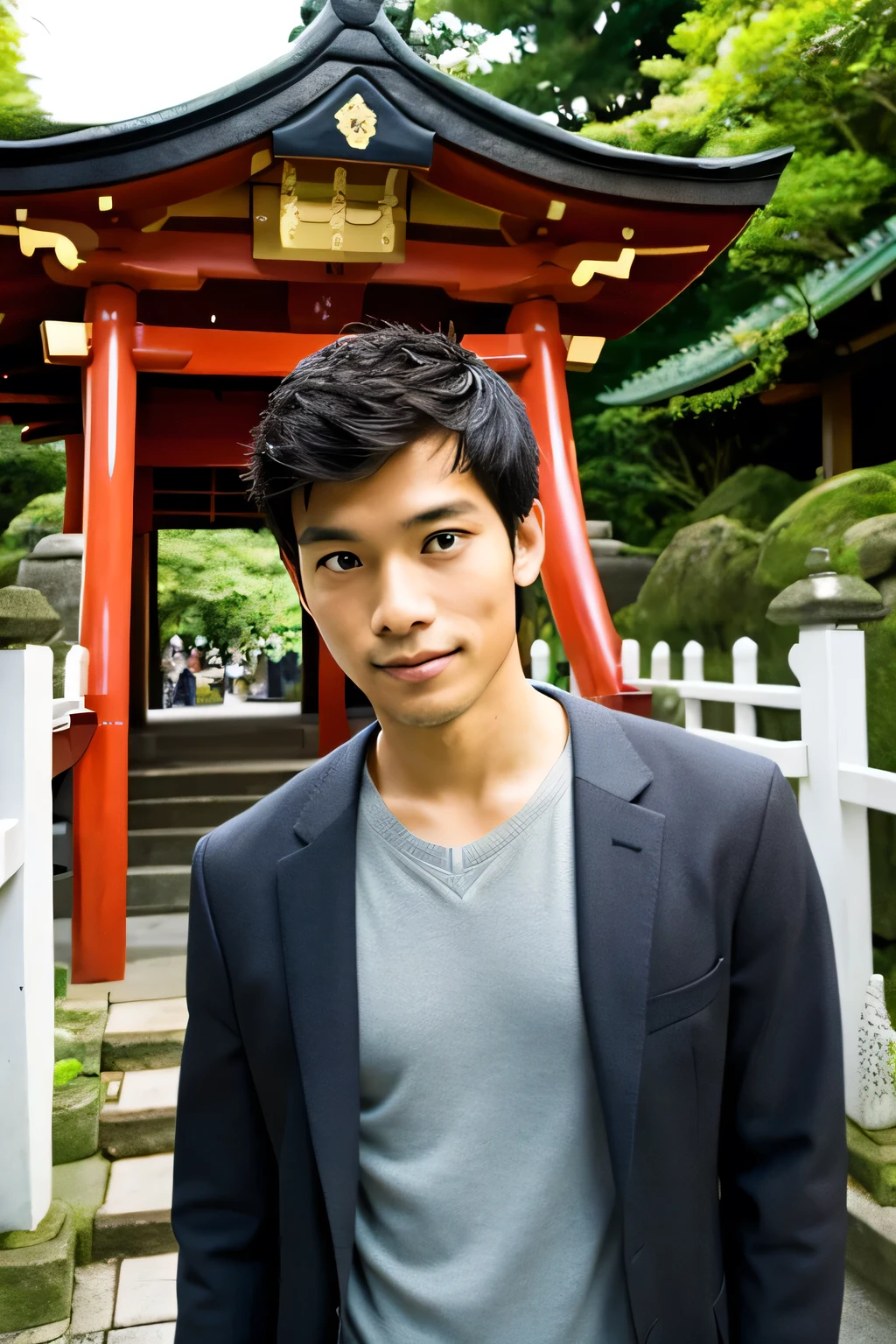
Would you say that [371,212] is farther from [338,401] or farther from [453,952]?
[453,952]

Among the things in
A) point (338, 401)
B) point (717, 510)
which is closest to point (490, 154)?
point (338, 401)

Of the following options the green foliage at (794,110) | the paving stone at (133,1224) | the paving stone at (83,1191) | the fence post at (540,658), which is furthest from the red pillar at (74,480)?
the green foliage at (794,110)

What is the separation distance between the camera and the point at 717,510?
Result: 8.61 meters

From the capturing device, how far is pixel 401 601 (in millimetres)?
931

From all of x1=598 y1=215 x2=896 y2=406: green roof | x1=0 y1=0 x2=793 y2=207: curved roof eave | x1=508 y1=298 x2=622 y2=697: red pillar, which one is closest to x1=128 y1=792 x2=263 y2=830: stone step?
x1=508 y1=298 x2=622 y2=697: red pillar

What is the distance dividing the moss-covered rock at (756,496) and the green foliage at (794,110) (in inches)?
72.4

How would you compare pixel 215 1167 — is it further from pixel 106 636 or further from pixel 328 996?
pixel 106 636

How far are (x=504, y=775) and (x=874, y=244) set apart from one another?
849 cm

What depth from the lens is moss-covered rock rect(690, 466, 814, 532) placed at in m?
8.30

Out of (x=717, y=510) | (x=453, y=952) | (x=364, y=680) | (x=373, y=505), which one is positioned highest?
(x=717, y=510)

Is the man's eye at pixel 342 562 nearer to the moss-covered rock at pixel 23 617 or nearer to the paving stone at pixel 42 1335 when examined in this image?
the moss-covered rock at pixel 23 617

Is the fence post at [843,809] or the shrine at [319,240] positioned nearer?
the fence post at [843,809]

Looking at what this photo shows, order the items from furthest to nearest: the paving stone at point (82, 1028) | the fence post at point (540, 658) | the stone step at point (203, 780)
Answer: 1. the fence post at point (540, 658)
2. the stone step at point (203, 780)
3. the paving stone at point (82, 1028)

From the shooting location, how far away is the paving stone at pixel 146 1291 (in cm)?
241
